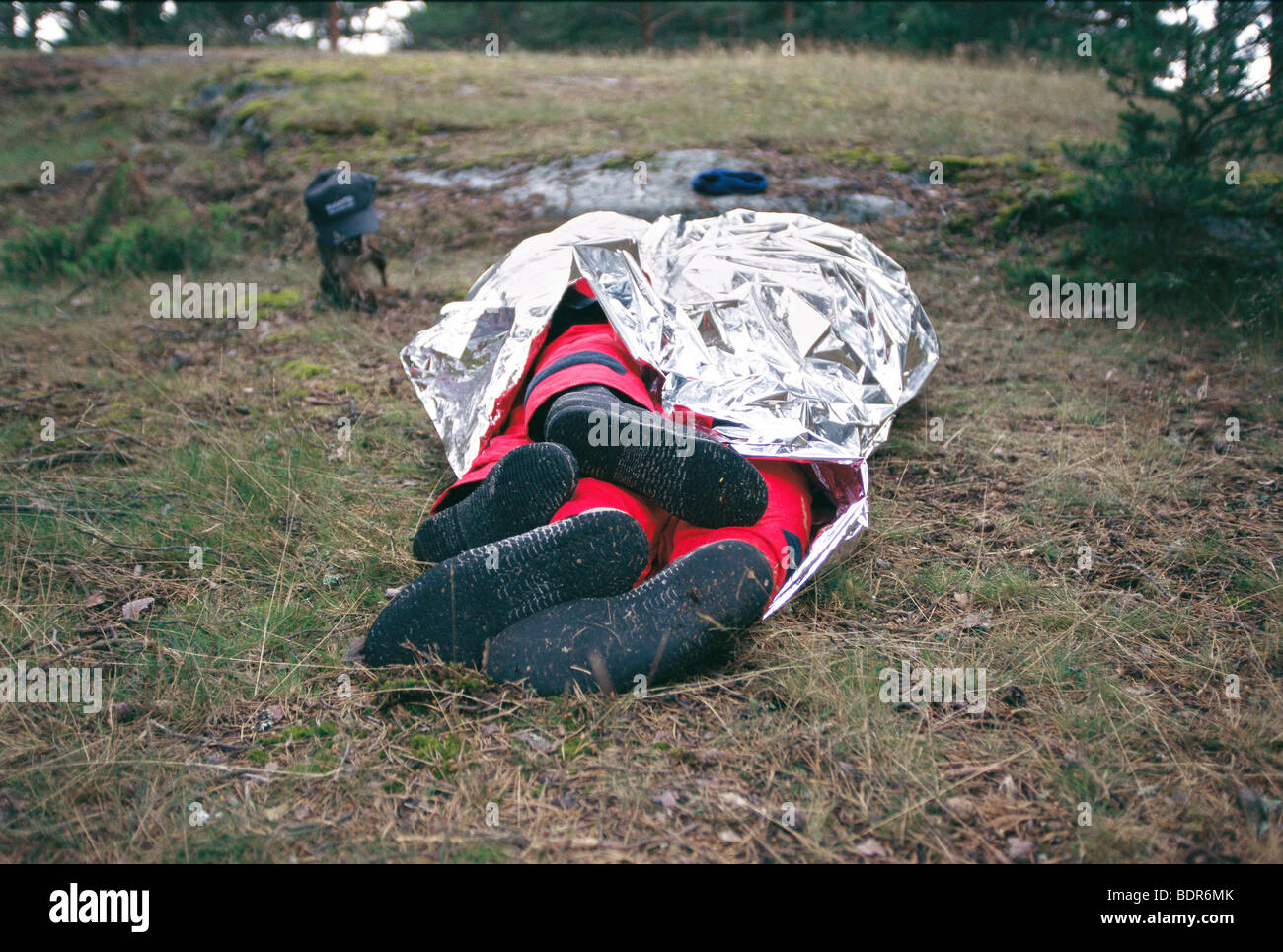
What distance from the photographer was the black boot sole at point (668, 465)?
1687mm

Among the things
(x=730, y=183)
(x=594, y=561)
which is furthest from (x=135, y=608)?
(x=730, y=183)

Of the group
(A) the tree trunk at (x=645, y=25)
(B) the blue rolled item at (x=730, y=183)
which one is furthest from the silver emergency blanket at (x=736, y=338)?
(A) the tree trunk at (x=645, y=25)

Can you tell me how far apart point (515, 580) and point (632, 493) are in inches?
16.4

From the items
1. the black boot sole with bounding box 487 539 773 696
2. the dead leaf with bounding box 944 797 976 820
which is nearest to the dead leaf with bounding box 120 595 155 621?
the black boot sole with bounding box 487 539 773 696

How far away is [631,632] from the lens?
1.53m

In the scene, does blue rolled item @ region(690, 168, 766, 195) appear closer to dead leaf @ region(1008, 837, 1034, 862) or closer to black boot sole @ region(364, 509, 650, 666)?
black boot sole @ region(364, 509, 650, 666)

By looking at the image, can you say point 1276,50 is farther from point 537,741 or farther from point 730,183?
point 537,741

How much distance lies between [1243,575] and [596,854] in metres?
1.78

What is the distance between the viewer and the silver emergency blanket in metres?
2.11

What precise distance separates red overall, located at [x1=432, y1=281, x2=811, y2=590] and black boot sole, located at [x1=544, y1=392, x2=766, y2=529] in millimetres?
54

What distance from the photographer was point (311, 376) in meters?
3.34

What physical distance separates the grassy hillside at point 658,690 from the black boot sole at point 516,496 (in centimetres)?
33

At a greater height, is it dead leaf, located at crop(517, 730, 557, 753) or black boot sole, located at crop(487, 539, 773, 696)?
black boot sole, located at crop(487, 539, 773, 696)
